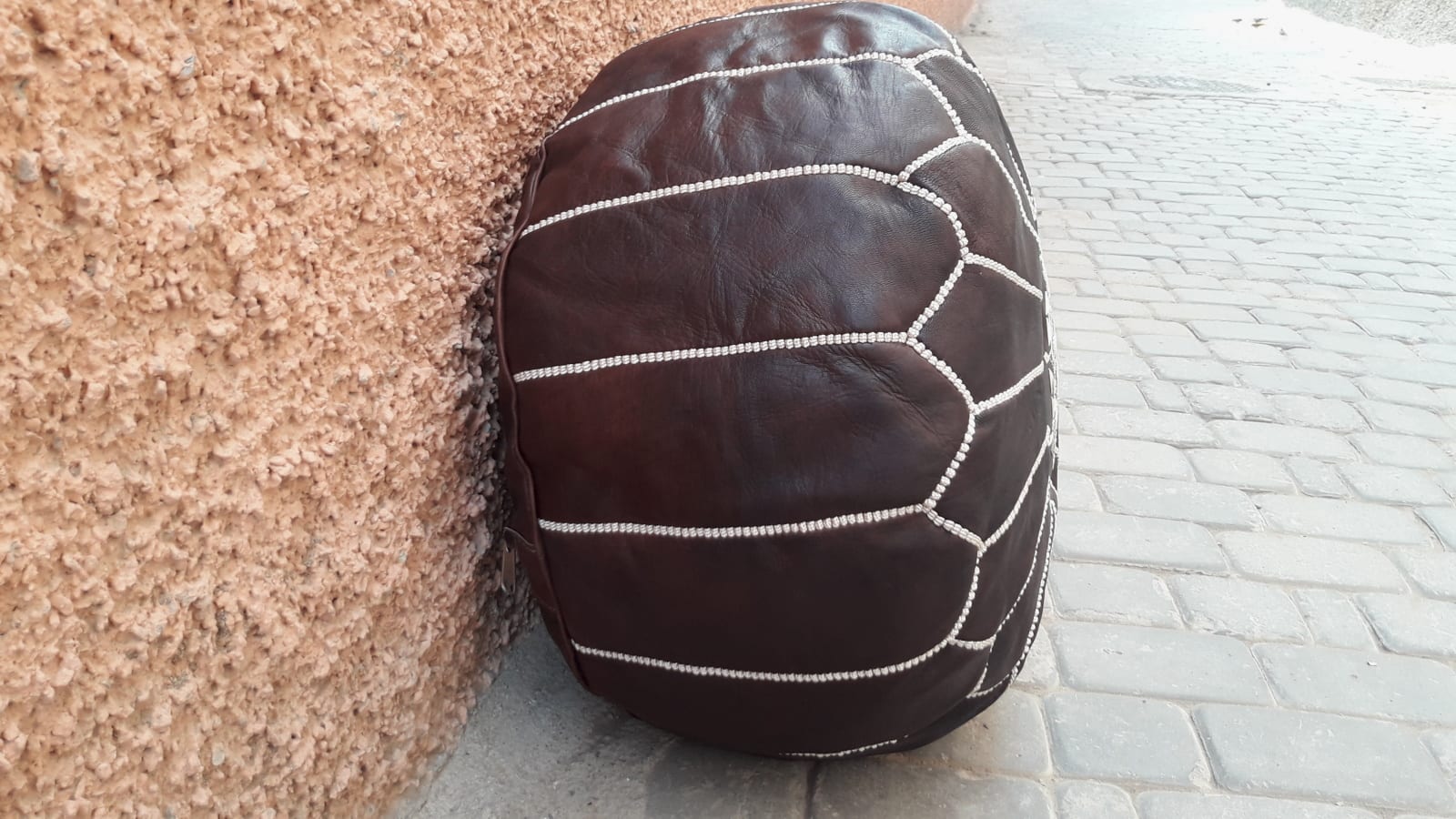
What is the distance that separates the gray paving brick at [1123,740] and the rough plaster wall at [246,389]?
914 millimetres

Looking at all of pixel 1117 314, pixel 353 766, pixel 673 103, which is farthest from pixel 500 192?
pixel 1117 314

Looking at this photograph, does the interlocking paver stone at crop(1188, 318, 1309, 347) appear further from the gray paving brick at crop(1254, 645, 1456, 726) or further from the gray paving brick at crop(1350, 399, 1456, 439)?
the gray paving brick at crop(1254, 645, 1456, 726)

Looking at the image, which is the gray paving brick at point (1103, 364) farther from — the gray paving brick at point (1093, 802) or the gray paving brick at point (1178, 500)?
the gray paving brick at point (1093, 802)

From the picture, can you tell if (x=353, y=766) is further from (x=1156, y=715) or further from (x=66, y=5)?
(x=1156, y=715)

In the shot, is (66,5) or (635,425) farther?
(635,425)

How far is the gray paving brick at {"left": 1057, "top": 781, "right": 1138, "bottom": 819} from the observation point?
56.5 inches

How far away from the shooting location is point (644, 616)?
125cm

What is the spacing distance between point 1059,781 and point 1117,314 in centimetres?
202

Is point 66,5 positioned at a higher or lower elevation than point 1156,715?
higher

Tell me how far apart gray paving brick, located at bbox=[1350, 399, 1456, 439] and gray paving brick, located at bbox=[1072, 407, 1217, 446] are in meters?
0.47

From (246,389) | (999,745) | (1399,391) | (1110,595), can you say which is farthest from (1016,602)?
(1399,391)

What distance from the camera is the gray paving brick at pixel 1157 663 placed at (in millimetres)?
1674

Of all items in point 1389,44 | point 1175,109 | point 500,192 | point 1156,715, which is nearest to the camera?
point 500,192

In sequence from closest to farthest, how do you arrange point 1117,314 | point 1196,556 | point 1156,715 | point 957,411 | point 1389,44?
point 957,411, point 1156,715, point 1196,556, point 1117,314, point 1389,44
